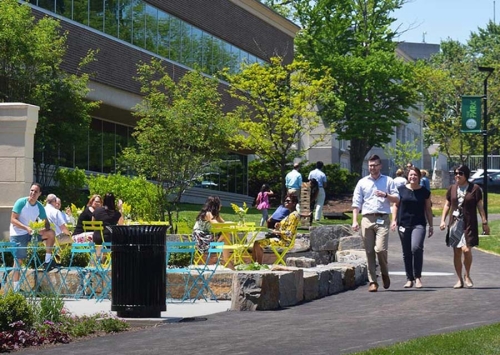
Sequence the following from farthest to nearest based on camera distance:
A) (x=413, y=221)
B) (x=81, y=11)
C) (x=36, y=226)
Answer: (x=81, y=11)
(x=413, y=221)
(x=36, y=226)

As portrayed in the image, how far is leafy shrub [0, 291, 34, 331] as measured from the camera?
1264 centimetres

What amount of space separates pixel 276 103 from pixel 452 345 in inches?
1488

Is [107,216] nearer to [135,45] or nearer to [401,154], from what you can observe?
[135,45]

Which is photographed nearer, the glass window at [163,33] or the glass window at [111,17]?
the glass window at [111,17]

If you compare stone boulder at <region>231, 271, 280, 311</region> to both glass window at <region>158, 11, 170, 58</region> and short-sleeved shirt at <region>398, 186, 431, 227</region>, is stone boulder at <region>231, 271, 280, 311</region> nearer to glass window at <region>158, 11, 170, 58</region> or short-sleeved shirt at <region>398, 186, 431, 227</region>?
short-sleeved shirt at <region>398, 186, 431, 227</region>

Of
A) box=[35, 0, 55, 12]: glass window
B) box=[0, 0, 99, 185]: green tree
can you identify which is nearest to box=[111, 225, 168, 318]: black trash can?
box=[0, 0, 99, 185]: green tree

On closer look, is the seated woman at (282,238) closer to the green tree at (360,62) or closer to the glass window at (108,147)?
the glass window at (108,147)

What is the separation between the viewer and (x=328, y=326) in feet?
44.2

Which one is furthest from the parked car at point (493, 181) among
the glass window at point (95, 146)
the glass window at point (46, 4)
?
the glass window at point (46, 4)

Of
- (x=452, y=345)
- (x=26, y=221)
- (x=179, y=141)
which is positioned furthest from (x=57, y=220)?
(x=179, y=141)

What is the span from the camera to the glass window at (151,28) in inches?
1734

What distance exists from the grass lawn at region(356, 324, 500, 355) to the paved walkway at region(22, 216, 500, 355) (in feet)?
1.44

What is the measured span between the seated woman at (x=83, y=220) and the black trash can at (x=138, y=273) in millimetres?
6570

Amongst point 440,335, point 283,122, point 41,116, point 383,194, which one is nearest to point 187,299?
point 383,194
